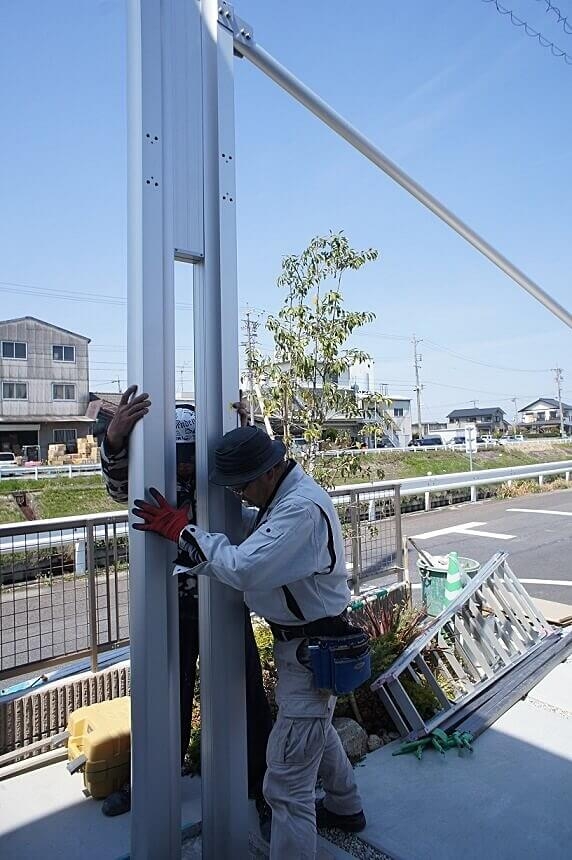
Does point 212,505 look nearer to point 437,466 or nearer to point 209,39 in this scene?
point 209,39

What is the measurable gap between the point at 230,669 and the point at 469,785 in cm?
138

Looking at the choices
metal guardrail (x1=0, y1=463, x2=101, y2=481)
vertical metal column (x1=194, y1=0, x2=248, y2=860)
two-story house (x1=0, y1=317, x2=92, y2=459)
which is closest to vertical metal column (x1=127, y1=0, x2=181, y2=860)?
vertical metal column (x1=194, y1=0, x2=248, y2=860)

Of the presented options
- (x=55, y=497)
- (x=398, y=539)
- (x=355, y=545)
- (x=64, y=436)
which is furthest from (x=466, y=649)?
(x=55, y=497)

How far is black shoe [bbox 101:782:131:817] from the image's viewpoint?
7.56 ft

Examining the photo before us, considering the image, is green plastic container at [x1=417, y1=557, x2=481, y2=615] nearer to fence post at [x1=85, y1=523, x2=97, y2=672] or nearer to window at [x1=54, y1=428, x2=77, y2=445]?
fence post at [x1=85, y1=523, x2=97, y2=672]

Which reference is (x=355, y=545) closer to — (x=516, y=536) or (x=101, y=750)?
(x=101, y=750)

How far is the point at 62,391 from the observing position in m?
5.09

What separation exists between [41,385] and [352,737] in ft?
12.1

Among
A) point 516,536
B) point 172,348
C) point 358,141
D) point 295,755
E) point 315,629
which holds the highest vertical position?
point 358,141

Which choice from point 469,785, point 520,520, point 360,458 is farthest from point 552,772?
point 520,520

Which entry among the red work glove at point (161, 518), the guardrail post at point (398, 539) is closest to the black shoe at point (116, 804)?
the red work glove at point (161, 518)

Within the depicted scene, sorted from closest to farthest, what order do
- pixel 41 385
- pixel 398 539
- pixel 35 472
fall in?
pixel 398 539, pixel 41 385, pixel 35 472

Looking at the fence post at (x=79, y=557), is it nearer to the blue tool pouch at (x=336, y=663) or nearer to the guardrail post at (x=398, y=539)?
the blue tool pouch at (x=336, y=663)

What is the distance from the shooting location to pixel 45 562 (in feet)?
10.0
